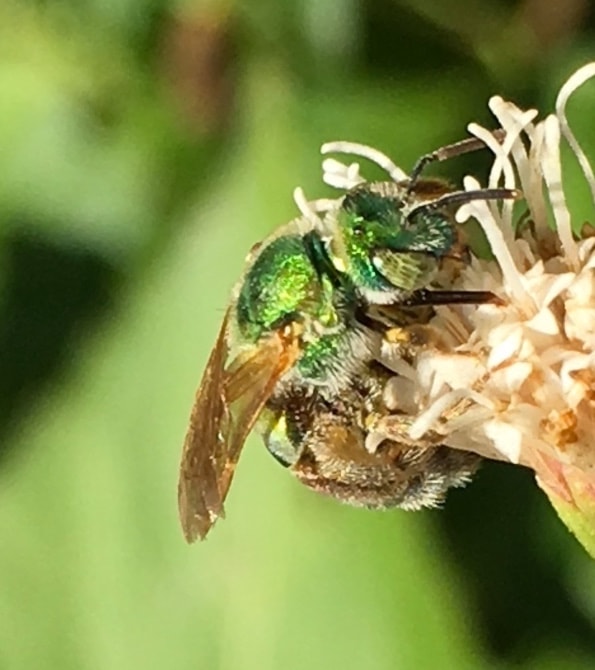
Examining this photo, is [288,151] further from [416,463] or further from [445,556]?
[416,463]

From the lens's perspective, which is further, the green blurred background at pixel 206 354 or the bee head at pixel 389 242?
the green blurred background at pixel 206 354

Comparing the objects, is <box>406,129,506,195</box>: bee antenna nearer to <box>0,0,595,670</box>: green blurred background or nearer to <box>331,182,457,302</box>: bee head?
<box>331,182,457,302</box>: bee head

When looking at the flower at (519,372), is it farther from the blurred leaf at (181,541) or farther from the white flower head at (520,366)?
the blurred leaf at (181,541)

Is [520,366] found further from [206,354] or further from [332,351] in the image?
[206,354]

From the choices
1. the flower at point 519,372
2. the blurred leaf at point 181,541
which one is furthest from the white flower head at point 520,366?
the blurred leaf at point 181,541

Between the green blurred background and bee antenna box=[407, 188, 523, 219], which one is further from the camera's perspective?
the green blurred background

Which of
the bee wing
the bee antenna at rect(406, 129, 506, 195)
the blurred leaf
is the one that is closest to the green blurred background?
the blurred leaf

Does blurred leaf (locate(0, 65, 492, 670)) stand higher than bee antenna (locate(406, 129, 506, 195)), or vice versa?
bee antenna (locate(406, 129, 506, 195))

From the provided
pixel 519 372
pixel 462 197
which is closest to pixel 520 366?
pixel 519 372
